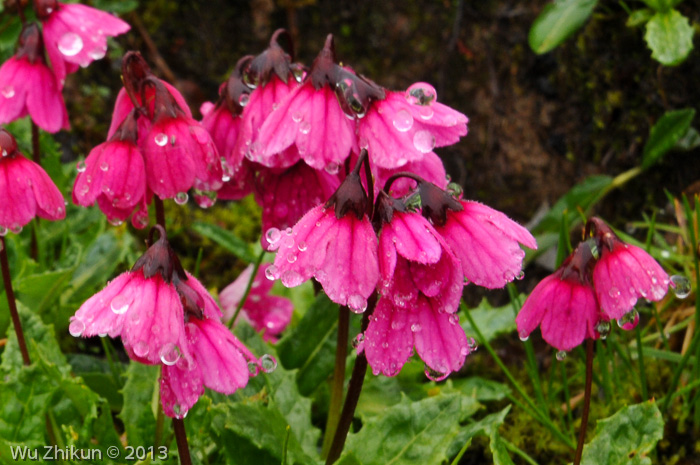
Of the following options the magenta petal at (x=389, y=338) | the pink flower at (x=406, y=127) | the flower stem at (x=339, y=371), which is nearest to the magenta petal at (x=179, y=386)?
the magenta petal at (x=389, y=338)

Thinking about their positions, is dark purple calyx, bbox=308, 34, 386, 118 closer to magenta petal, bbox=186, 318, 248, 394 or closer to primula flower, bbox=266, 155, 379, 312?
primula flower, bbox=266, 155, 379, 312

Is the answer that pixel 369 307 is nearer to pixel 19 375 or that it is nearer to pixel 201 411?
pixel 201 411

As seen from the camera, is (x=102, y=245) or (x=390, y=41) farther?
(x=390, y=41)

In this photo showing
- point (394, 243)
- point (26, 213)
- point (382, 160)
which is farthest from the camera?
point (26, 213)

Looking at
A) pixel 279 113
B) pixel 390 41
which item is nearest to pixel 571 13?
pixel 390 41

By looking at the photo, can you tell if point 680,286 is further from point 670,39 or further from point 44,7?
point 44,7

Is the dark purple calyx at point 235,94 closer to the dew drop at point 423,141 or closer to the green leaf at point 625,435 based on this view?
the dew drop at point 423,141

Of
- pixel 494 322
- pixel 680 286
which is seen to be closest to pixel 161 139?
pixel 680 286
